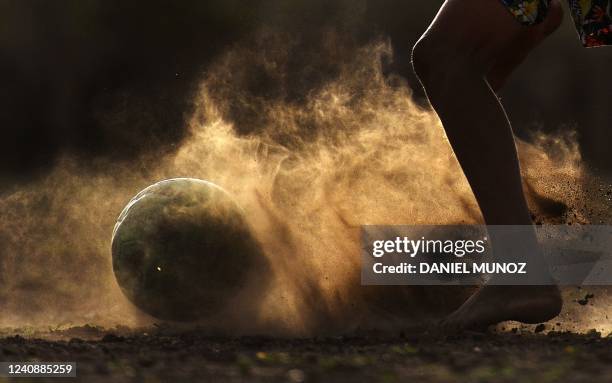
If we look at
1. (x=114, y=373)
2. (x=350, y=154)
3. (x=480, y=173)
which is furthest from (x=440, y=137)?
(x=114, y=373)

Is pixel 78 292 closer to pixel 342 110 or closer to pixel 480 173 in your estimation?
pixel 342 110

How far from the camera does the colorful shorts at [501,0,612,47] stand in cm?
345

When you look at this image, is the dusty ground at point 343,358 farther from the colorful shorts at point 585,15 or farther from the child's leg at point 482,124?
the colorful shorts at point 585,15

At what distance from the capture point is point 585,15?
3479 mm

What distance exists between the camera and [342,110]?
6320 millimetres

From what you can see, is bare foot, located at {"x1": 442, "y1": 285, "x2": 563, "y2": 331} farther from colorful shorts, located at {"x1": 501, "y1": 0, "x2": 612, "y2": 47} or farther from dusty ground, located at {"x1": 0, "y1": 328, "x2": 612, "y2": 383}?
colorful shorts, located at {"x1": 501, "y1": 0, "x2": 612, "y2": 47}

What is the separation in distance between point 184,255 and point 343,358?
164cm

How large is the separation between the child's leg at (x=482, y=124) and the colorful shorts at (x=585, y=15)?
0.08 meters

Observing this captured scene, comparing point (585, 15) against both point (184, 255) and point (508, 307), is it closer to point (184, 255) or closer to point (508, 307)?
point (508, 307)

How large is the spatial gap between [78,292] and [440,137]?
8.15 ft

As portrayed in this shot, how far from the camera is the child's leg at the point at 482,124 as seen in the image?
3.56 meters


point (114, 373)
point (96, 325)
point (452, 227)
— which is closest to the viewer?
point (114, 373)

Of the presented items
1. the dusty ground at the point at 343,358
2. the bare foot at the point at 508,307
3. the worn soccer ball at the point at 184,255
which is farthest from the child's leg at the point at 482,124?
the worn soccer ball at the point at 184,255

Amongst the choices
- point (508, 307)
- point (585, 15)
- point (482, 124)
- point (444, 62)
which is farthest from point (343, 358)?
point (585, 15)
